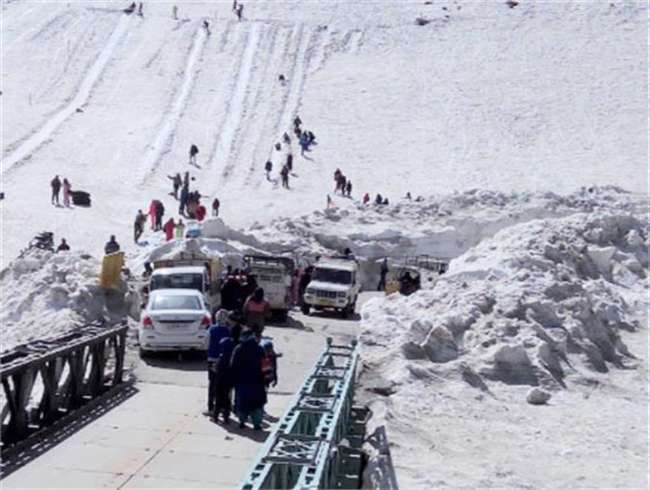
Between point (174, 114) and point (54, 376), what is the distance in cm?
4286

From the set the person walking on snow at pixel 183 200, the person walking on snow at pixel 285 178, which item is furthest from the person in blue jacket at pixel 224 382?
the person walking on snow at pixel 285 178

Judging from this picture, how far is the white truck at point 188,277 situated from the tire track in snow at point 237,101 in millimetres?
22911

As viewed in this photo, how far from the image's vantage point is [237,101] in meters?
59.8

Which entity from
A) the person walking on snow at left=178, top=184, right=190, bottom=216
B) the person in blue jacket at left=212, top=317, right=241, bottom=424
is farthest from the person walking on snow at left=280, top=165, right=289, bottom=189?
the person in blue jacket at left=212, top=317, right=241, bottom=424

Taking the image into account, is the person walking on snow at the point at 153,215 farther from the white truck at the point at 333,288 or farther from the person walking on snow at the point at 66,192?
the white truck at the point at 333,288

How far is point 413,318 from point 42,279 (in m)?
7.88

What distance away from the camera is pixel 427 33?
234 feet

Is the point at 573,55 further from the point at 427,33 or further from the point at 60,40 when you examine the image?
the point at 60,40

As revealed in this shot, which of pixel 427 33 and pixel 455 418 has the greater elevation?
pixel 427 33

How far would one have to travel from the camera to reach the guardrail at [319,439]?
399 inches

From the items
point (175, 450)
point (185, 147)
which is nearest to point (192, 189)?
point (185, 147)

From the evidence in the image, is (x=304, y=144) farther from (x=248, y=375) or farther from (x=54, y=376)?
(x=248, y=375)

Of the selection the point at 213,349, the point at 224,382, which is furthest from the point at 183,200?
the point at 224,382

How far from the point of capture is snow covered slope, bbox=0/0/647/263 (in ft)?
159
